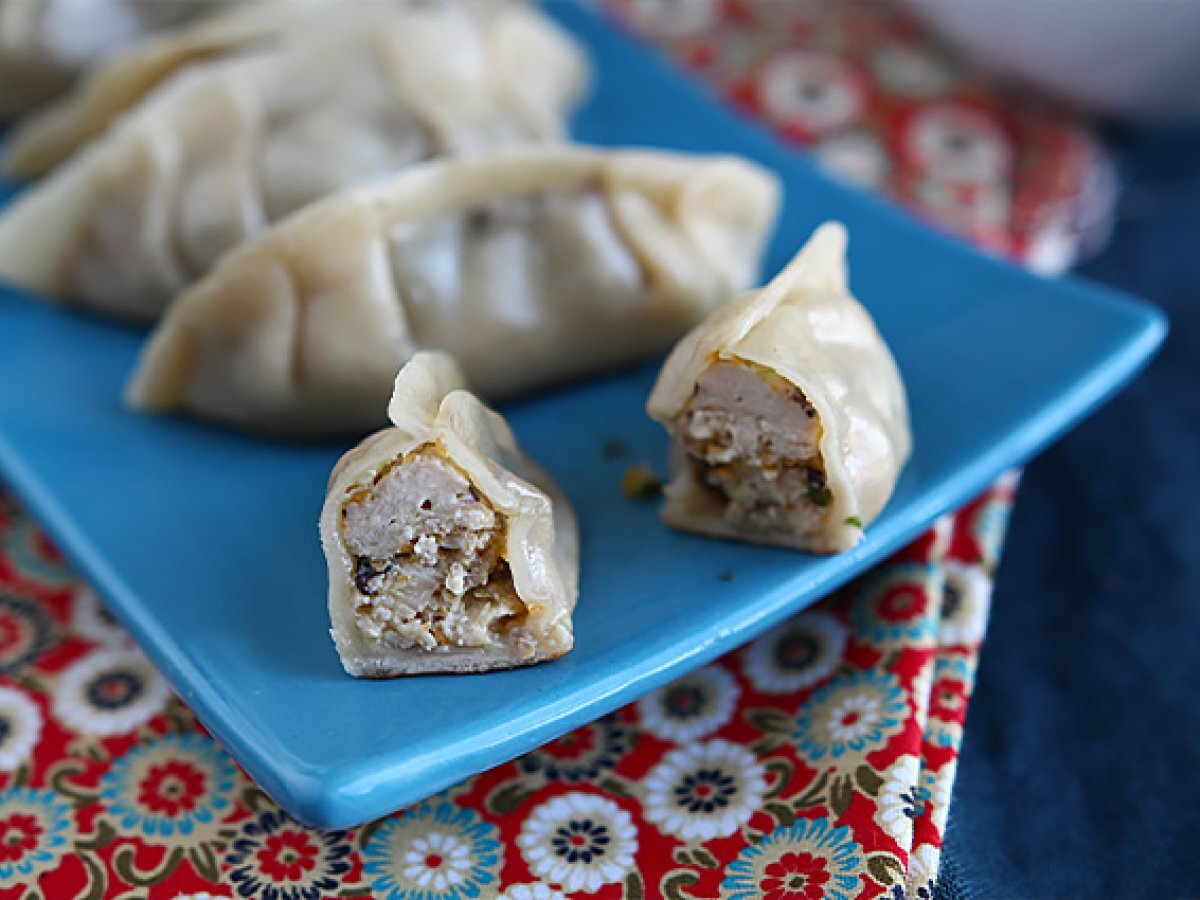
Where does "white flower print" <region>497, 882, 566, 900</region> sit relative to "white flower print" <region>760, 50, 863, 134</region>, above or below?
below

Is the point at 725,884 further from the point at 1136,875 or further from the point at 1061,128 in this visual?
the point at 1061,128

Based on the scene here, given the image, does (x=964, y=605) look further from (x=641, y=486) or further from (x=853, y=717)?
(x=641, y=486)

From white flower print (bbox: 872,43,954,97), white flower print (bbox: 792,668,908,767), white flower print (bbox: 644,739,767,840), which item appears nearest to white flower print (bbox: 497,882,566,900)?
white flower print (bbox: 644,739,767,840)

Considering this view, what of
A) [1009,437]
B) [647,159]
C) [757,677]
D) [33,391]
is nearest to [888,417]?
[1009,437]

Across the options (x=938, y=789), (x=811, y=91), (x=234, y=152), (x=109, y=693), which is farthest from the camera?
(x=811, y=91)

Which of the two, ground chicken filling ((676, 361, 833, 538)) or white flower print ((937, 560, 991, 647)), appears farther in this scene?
white flower print ((937, 560, 991, 647))

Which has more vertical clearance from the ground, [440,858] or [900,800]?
[900,800]

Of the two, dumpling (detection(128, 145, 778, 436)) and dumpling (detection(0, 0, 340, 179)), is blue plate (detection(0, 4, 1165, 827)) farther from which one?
dumpling (detection(0, 0, 340, 179))

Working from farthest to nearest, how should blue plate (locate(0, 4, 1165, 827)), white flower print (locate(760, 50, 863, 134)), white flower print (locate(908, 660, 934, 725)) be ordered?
white flower print (locate(760, 50, 863, 134)) < white flower print (locate(908, 660, 934, 725)) < blue plate (locate(0, 4, 1165, 827))

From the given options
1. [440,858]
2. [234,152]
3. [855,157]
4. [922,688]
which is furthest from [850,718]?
[855,157]
